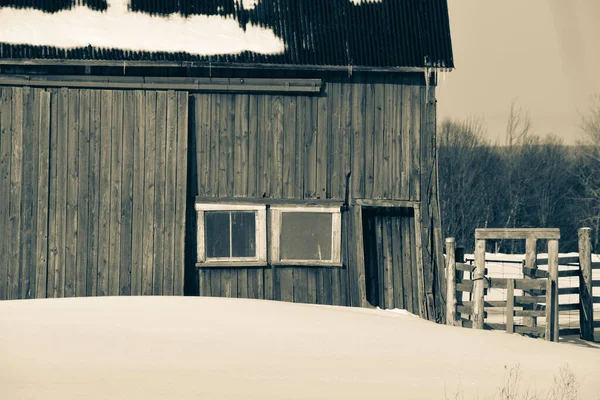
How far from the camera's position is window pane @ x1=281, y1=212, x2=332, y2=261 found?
19.8m

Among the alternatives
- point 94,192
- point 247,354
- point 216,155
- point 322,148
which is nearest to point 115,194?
point 94,192

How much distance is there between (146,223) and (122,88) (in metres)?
2.79

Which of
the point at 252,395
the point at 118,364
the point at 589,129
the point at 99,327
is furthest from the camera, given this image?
the point at 589,129

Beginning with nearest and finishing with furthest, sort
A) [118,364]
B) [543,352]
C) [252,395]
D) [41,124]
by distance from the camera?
[252,395] → [118,364] → [543,352] → [41,124]

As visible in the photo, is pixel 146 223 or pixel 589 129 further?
pixel 589 129

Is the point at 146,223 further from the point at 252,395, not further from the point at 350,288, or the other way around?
the point at 252,395

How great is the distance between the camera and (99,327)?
1448cm

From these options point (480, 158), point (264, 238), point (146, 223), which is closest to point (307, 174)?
point (264, 238)

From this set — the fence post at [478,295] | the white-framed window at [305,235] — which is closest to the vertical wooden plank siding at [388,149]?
the white-framed window at [305,235]

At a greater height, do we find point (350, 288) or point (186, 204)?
point (186, 204)

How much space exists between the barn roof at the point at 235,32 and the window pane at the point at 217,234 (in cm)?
313

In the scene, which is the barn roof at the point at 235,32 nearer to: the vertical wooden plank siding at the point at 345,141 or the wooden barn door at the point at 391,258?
the vertical wooden plank siding at the point at 345,141

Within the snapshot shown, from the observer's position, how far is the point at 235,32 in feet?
65.6

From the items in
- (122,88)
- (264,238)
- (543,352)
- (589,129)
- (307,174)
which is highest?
(589,129)
